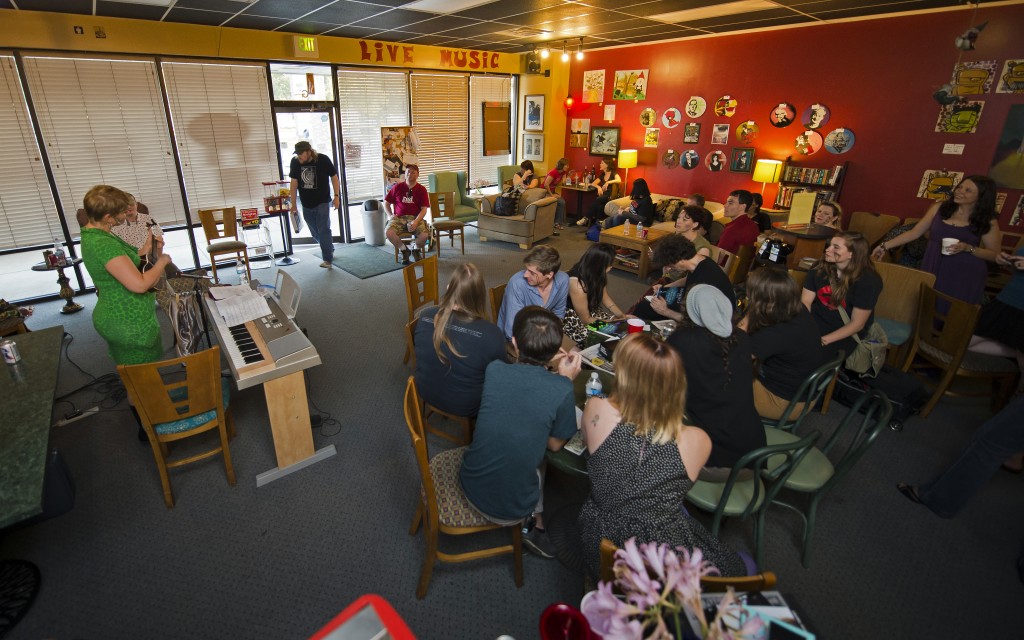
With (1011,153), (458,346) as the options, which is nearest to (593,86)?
(1011,153)

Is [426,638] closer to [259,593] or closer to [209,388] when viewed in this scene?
[259,593]

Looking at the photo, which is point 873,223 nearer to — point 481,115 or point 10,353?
point 481,115

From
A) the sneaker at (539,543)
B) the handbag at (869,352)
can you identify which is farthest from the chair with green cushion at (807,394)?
the sneaker at (539,543)

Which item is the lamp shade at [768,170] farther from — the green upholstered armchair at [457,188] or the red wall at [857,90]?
the green upholstered armchair at [457,188]

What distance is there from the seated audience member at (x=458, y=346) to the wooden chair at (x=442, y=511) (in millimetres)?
374

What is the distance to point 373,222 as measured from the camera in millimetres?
7742

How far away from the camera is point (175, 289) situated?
126 inches

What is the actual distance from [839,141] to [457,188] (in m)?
5.73

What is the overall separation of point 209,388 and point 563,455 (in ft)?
6.14

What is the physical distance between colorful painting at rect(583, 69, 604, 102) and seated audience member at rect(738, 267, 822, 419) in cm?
735

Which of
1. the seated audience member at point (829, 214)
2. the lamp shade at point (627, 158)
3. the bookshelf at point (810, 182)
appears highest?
the lamp shade at point (627, 158)

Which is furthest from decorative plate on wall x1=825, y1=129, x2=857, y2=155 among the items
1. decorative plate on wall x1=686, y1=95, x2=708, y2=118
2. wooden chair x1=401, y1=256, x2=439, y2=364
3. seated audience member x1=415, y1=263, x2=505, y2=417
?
seated audience member x1=415, y1=263, x2=505, y2=417

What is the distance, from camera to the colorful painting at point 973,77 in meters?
5.20

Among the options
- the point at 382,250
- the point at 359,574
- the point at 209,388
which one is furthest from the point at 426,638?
the point at 382,250
